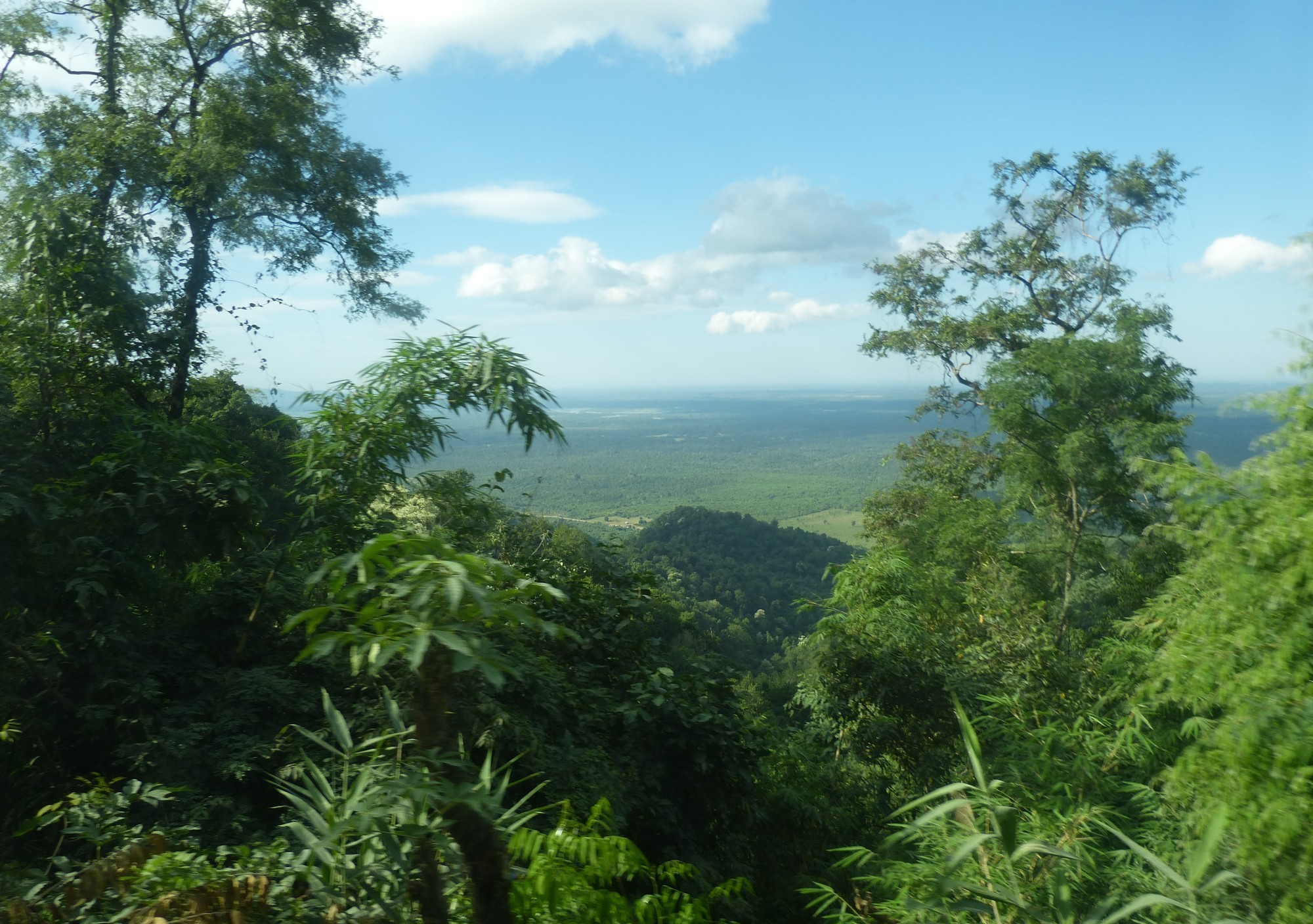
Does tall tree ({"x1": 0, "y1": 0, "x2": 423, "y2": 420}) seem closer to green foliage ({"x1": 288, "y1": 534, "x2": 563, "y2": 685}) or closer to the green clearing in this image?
green foliage ({"x1": 288, "y1": 534, "x2": 563, "y2": 685})

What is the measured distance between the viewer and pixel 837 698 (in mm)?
6242

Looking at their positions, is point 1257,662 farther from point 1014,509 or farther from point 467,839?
point 1014,509

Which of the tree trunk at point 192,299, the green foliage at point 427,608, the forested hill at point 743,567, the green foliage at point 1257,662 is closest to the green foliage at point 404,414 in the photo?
the green foliage at point 427,608

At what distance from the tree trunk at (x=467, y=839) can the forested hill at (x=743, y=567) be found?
13.8m

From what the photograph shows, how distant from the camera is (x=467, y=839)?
4.53 ft

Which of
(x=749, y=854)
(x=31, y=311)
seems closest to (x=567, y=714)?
(x=749, y=854)

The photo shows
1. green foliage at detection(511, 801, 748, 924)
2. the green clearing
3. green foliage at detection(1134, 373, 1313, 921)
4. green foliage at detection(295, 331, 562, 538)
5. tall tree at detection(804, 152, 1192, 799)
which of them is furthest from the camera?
the green clearing

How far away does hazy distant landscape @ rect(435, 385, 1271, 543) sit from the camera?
751 centimetres

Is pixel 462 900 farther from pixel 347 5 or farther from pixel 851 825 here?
pixel 347 5

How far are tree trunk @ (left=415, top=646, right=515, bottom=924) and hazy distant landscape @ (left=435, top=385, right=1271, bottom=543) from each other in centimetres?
113

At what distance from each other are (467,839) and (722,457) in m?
66.1

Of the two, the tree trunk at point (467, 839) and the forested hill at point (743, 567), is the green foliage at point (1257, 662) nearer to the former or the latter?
the tree trunk at point (467, 839)

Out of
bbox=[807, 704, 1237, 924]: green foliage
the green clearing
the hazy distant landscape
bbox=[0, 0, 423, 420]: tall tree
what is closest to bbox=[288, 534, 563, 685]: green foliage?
bbox=[807, 704, 1237, 924]: green foliage

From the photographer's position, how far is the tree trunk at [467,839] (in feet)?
4.57
